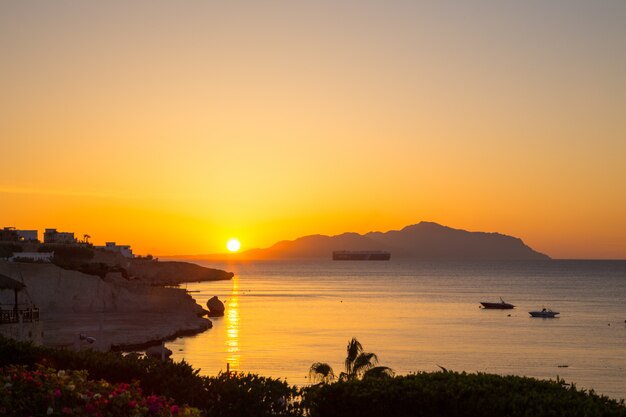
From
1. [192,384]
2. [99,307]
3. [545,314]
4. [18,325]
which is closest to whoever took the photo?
[192,384]

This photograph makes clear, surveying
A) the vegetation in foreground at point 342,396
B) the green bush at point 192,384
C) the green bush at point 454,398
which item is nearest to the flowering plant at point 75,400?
the vegetation in foreground at point 342,396

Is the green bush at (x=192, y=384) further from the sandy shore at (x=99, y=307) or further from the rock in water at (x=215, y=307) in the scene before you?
the rock in water at (x=215, y=307)

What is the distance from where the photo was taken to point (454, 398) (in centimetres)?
1675

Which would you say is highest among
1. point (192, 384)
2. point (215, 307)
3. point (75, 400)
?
point (75, 400)

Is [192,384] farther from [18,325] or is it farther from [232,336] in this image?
[232,336]

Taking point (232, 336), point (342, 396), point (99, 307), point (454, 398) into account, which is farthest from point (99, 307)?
point (454, 398)

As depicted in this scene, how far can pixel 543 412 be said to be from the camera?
50.9ft

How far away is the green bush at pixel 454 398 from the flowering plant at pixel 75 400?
4001 mm

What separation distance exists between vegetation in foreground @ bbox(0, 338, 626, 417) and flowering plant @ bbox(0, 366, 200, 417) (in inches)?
1.1

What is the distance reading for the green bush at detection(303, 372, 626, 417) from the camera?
1588 cm

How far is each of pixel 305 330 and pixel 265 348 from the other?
20.3 m

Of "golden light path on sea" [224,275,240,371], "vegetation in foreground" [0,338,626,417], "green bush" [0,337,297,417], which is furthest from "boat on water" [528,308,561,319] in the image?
"vegetation in foreground" [0,338,626,417]

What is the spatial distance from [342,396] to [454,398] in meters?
2.52

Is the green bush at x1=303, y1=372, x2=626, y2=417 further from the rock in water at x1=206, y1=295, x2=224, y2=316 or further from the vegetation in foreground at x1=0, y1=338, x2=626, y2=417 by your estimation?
the rock in water at x1=206, y1=295, x2=224, y2=316
